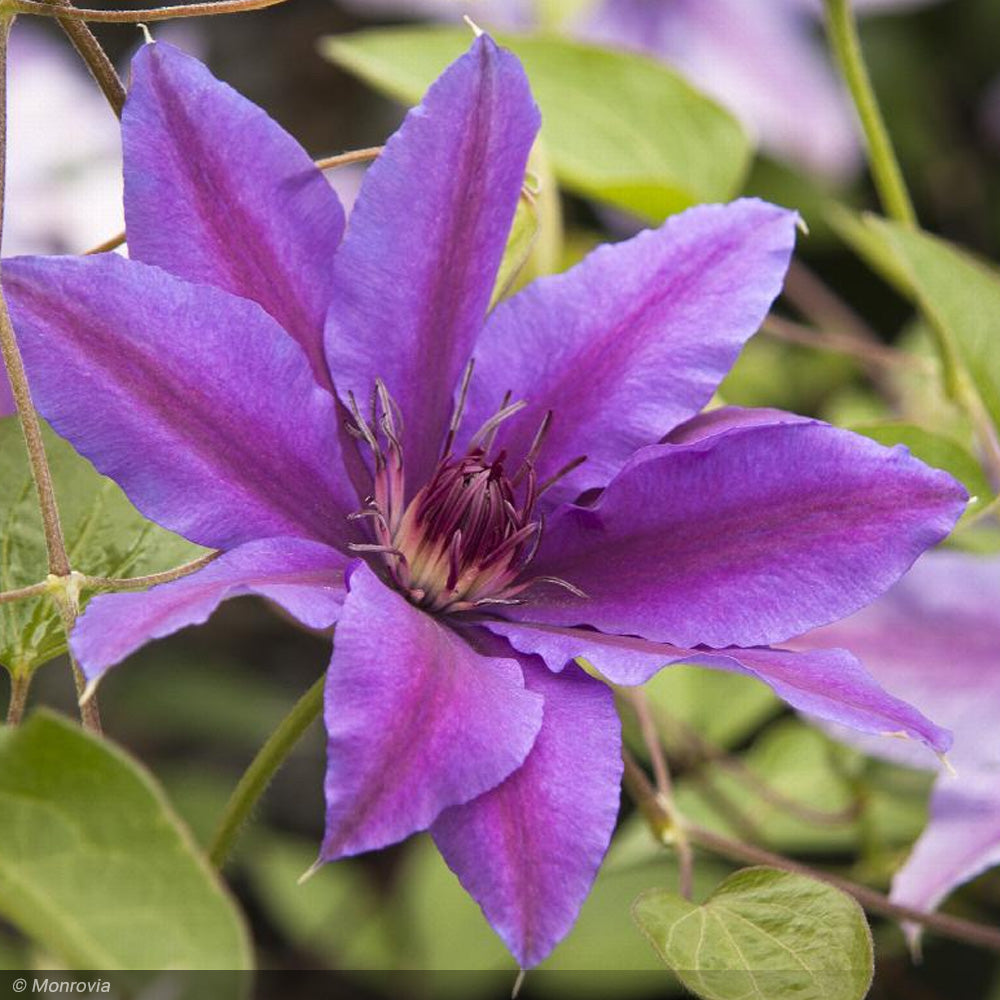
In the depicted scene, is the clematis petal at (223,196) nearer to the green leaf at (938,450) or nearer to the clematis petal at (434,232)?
the clematis petal at (434,232)

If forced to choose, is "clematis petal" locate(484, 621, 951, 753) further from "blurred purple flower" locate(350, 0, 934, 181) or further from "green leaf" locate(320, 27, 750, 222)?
"blurred purple flower" locate(350, 0, 934, 181)

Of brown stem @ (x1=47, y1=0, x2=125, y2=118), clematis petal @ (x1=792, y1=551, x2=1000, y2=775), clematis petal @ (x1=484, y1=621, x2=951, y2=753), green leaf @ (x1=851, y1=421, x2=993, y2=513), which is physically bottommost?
clematis petal @ (x1=792, y1=551, x2=1000, y2=775)

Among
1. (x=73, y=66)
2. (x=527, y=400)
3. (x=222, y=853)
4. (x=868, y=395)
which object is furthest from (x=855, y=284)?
(x=222, y=853)

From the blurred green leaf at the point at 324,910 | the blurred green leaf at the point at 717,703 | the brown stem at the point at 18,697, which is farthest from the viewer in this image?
the blurred green leaf at the point at 324,910

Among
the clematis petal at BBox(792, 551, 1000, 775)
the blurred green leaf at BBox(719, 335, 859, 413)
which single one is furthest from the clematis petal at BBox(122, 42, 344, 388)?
the blurred green leaf at BBox(719, 335, 859, 413)

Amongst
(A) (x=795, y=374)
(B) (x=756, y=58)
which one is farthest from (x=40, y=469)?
(B) (x=756, y=58)

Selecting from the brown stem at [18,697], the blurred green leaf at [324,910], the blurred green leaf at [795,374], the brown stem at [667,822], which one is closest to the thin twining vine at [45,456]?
the brown stem at [18,697]

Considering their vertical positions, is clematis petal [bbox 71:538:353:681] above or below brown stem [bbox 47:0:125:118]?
below
